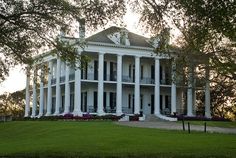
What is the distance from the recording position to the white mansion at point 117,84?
2143 inches

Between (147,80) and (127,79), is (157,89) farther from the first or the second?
(127,79)

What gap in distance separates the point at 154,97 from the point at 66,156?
41.2 meters

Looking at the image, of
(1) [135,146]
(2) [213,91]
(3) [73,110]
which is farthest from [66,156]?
(2) [213,91]

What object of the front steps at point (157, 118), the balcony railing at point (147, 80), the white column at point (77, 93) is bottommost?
the front steps at point (157, 118)

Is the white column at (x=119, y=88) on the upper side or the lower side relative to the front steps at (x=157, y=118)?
upper

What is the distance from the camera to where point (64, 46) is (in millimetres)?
19719

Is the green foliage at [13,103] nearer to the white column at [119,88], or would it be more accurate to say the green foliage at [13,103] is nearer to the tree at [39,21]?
the white column at [119,88]

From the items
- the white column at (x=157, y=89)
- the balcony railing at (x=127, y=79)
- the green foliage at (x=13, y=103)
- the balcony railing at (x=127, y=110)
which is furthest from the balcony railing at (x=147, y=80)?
the green foliage at (x=13, y=103)

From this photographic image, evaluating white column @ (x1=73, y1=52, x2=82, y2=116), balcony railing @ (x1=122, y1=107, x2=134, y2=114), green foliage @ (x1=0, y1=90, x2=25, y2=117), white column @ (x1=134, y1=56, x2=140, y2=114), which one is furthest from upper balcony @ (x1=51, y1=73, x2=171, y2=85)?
green foliage @ (x1=0, y1=90, x2=25, y2=117)

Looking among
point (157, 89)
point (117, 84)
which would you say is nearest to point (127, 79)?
point (117, 84)

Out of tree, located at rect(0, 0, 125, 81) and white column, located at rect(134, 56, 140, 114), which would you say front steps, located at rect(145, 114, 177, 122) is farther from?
tree, located at rect(0, 0, 125, 81)

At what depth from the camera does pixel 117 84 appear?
181 ft

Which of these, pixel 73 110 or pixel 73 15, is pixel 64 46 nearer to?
pixel 73 15

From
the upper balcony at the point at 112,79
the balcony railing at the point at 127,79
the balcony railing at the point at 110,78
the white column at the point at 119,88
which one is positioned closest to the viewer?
the white column at the point at 119,88
